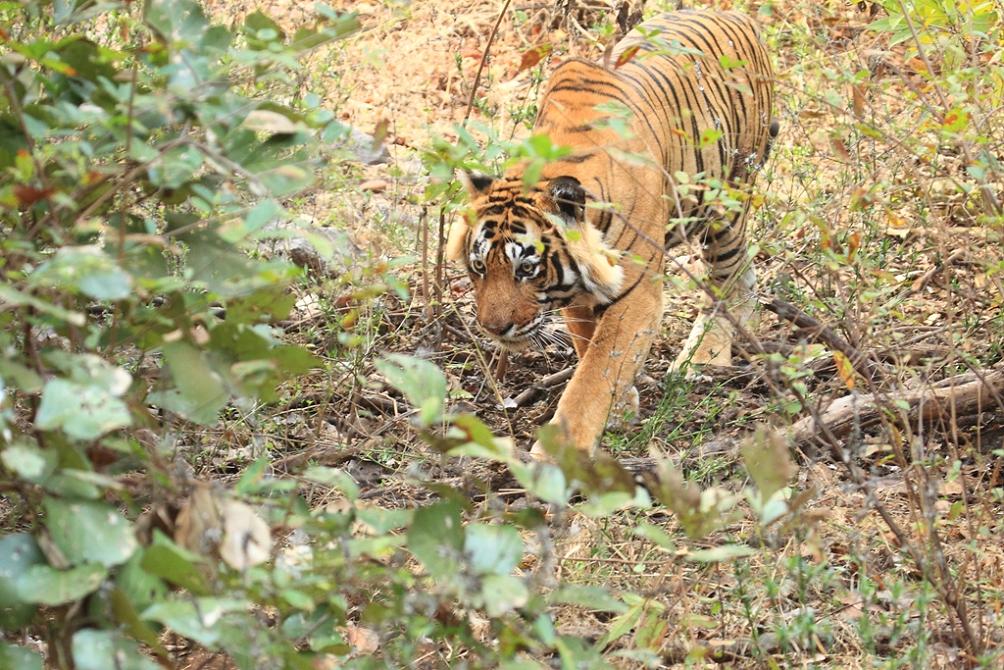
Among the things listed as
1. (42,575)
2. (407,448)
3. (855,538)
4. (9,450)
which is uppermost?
(9,450)

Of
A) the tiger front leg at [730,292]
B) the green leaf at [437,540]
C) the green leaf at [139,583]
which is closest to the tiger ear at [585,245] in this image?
the tiger front leg at [730,292]

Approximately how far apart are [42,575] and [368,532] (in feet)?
3.02

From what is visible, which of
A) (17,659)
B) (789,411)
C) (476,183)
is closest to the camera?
(17,659)

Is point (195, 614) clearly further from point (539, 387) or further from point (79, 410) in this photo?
point (539, 387)

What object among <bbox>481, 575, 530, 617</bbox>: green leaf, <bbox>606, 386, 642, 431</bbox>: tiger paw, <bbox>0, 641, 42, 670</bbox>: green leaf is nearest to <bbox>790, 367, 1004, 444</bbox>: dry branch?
<bbox>606, 386, 642, 431</bbox>: tiger paw

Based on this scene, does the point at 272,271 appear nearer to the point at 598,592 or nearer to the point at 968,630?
the point at 598,592

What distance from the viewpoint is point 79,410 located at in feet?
5.94

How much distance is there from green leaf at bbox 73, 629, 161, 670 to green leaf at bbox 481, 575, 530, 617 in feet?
1.81

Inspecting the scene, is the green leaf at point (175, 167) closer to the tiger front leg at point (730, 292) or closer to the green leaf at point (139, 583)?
the green leaf at point (139, 583)

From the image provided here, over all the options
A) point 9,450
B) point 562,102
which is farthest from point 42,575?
point 562,102

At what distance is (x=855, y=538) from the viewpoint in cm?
300

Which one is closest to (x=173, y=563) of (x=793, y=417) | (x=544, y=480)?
(x=544, y=480)

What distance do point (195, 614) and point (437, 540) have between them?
1.36 feet

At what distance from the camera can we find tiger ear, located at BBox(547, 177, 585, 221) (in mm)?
4172
